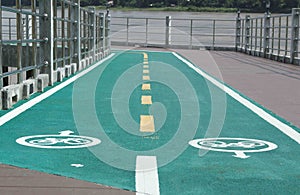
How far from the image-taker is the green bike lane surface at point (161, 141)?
443 cm

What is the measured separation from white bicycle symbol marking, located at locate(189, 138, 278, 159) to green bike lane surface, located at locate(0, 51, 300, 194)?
12 cm

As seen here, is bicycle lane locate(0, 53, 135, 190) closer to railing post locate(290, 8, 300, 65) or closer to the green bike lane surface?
the green bike lane surface

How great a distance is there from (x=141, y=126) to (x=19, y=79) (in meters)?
3.10

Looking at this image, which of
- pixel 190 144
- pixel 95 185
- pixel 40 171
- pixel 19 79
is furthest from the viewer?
pixel 19 79

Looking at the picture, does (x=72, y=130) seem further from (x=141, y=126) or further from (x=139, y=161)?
(x=139, y=161)

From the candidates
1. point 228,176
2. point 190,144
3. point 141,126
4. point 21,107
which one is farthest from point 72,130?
point 228,176

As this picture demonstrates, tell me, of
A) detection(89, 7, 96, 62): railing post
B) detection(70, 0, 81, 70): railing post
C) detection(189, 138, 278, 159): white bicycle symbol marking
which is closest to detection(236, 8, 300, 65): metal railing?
detection(89, 7, 96, 62): railing post

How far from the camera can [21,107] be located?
8055 millimetres

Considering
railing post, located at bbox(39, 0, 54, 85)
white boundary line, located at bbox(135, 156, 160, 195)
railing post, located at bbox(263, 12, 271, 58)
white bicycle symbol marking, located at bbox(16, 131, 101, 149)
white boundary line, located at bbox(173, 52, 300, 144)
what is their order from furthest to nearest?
railing post, located at bbox(263, 12, 271, 58)
railing post, located at bbox(39, 0, 54, 85)
white boundary line, located at bbox(173, 52, 300, 144)
white bicycle symbol marking, located at bbox(16, 131, 101, 149)
white boundary line, located at bbox(135, 156, 160, 195)

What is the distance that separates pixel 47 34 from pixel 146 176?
23.8 feet

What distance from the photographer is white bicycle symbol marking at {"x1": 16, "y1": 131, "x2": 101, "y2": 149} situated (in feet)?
18.2

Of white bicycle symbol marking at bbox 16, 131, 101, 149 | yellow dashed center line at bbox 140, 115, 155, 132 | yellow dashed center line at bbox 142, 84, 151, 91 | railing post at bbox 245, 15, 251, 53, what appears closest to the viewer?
white bicycle symbol marking at bbox 16, 131, 101, 149

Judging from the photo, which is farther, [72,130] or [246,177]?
[72,130]

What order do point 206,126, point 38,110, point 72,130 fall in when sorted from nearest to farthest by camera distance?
point 72,130
point 206,126
point 38,110
